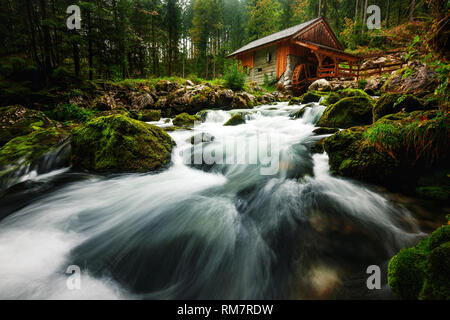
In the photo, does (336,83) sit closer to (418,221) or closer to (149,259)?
(418,221)

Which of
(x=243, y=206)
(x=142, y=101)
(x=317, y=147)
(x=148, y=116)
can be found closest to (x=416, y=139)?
(x=317, y=147)

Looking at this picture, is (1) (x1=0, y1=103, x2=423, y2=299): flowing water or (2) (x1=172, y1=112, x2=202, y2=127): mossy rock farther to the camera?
(2) (x1=172, y1=112, x2=202, y2=127): mossy rock

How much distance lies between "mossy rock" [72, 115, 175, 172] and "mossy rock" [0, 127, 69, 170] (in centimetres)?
98

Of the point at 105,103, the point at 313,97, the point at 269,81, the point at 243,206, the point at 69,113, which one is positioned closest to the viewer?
the point at 243,206

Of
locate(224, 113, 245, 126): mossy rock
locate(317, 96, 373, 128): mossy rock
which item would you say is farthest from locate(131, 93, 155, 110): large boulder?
locate(317, 96, 373, 128): mossy rock

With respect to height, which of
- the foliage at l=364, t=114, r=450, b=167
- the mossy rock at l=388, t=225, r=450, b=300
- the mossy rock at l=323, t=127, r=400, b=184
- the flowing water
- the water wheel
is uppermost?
the water wheel

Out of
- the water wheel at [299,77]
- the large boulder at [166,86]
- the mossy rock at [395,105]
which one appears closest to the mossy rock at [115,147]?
the mossy rock at [395,105]

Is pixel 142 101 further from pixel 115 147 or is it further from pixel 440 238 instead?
pixel 440 238

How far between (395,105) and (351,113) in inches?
74.4

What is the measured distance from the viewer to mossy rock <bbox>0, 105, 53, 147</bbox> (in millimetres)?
5922

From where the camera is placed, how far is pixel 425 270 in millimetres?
1408

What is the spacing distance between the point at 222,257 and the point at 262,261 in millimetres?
481

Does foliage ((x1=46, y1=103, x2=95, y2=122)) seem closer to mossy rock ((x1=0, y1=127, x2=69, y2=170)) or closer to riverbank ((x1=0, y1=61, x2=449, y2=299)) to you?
mossy rock ((x1=0, y1=127, x2=69, y2=170))
